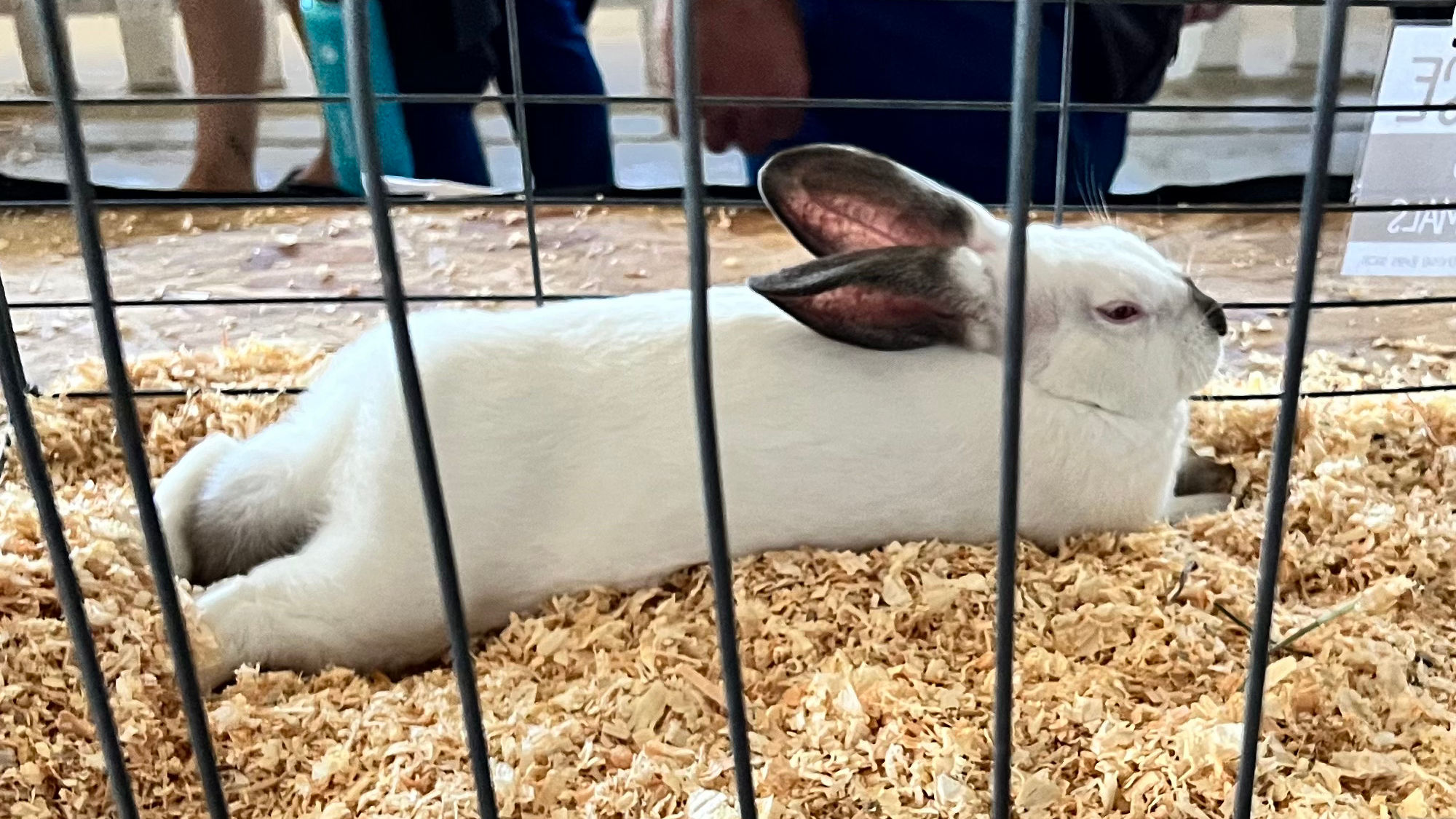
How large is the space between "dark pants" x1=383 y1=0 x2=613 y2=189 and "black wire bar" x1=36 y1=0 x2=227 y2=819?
1.85 m

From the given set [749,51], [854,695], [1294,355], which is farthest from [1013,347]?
[749,51]

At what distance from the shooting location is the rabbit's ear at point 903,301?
1.23 meters

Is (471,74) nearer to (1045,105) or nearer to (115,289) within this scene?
(115,289)

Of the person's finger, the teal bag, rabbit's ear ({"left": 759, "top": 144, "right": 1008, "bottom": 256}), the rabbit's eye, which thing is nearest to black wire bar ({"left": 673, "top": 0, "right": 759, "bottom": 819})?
rabbit's ear ({"left": 759, "top": 144, "right": 1008, "bottom": 256})

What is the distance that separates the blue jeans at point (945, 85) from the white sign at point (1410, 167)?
2.74ft

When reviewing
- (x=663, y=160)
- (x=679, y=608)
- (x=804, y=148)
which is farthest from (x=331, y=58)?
(x=679, y=608)

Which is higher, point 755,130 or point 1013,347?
point 1013,347

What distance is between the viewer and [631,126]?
3270mm

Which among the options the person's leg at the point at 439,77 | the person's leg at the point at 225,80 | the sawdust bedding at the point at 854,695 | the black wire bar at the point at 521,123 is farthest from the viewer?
the person's leg at the point at 225,80

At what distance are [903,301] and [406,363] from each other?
697 mm

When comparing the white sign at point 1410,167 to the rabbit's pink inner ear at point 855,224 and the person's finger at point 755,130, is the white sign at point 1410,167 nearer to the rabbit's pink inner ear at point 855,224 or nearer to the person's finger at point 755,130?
the rabbit's pink inner ear at point 855,224

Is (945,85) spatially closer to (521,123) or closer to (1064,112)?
(1064,112)

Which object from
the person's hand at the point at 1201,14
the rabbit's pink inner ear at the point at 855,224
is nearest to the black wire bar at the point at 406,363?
the rabbit's pink inner ear at the point at 855,224

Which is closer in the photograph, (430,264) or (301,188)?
(430,264)
